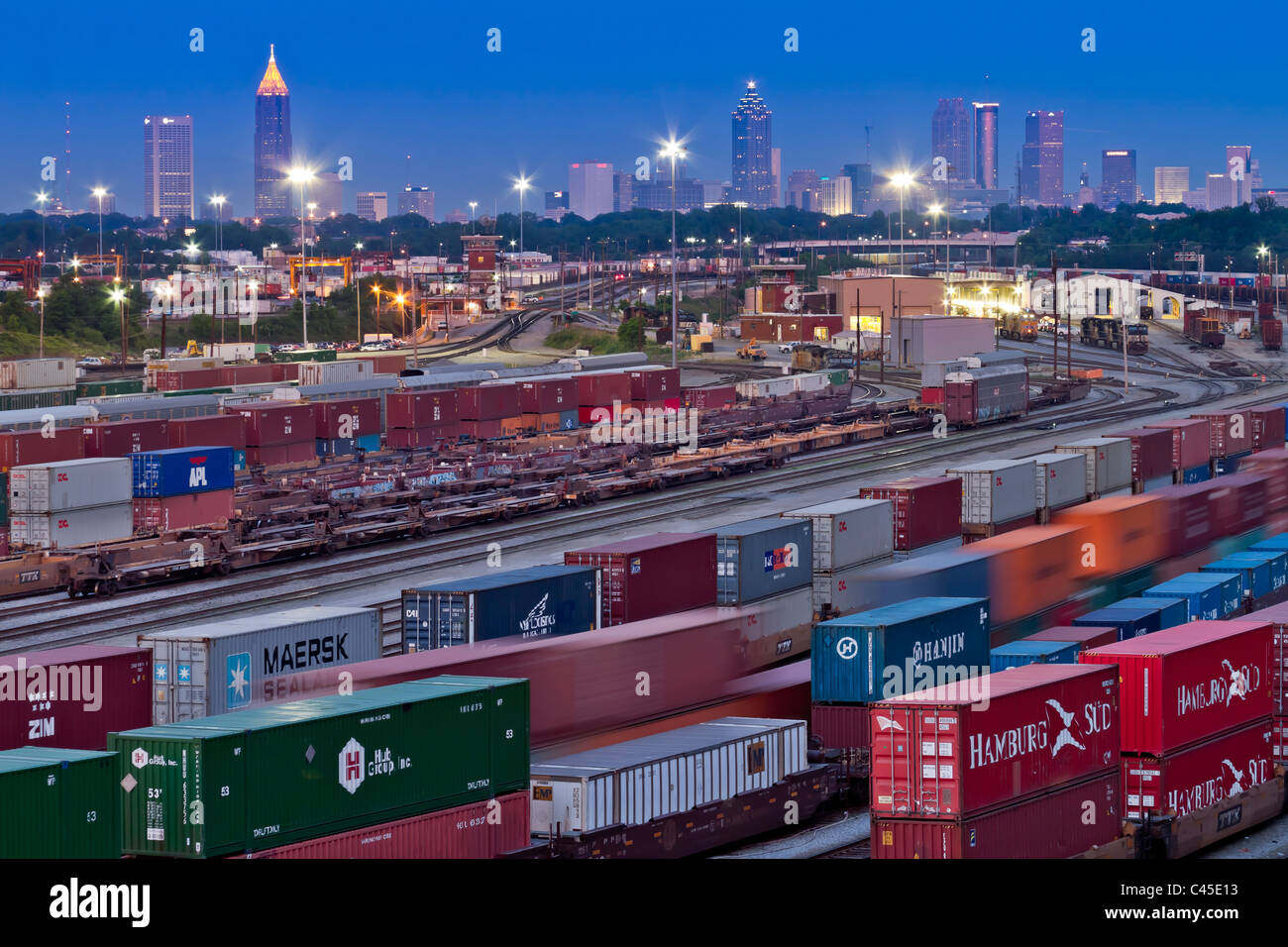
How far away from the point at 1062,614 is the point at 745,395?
58.1 metres

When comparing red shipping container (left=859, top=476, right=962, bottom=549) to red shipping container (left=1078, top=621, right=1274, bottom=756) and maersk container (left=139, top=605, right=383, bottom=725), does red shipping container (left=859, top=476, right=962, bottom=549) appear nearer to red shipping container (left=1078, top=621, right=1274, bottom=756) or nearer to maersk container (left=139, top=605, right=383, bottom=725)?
red shipping container (left=1078, top=621, right=1274, bottom=756)

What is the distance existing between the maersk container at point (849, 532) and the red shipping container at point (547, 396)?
4237 centimetres

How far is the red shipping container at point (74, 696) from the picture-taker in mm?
25531

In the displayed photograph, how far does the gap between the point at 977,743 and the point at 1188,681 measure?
6.22m

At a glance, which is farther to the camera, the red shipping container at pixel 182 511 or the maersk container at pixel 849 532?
the red shipping container at pixel 182 511

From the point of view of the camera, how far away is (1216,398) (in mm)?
111500

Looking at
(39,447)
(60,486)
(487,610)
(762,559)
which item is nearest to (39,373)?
(39,447)

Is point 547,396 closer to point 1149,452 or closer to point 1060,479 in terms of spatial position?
point 1149,452

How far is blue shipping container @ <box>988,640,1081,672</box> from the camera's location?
31.3 meters

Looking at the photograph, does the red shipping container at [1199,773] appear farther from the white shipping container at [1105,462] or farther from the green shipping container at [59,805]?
the white shipping container at [1105,462]

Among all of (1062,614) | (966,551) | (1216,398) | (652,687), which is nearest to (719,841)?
(652,687)

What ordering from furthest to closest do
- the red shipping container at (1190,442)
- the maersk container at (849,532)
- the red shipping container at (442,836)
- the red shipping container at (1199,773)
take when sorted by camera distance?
the red shipping container at (1190,442) < the maersk container at (849,532) < the red shipping container at (1199,773) < the red shipping container at (442,836)

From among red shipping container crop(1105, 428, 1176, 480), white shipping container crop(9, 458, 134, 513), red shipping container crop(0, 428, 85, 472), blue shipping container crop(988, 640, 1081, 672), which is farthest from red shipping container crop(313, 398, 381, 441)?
blue shipping container crop(988, 640, 1081, 672)

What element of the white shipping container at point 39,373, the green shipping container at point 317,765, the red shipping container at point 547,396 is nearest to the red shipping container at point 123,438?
the white shipping container at point 39,373
